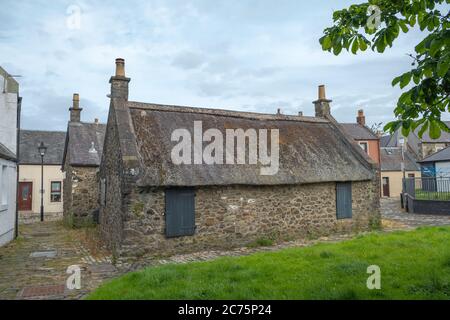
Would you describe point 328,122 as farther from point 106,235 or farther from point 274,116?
point 106,235

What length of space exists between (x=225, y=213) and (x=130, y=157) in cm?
367

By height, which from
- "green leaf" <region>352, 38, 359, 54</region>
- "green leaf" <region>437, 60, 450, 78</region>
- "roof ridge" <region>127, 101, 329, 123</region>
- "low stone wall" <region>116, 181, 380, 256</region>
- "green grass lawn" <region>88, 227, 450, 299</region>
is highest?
"roof ridge" <region>127, 101, 329, 123</region>

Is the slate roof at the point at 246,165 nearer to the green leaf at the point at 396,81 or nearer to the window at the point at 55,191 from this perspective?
the green leaf at the point at 396,81

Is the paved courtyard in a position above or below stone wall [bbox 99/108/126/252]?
below

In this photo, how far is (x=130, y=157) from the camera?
10.8m

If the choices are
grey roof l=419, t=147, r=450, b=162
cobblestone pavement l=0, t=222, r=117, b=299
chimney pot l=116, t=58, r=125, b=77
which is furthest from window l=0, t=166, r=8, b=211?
grey roof l=419, t=147, r=450, b=162

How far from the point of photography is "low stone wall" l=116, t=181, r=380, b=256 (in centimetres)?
1082

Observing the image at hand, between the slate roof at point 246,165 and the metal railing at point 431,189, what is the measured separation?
7497 millimetres

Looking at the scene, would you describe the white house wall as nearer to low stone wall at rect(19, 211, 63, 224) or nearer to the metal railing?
low stone wall at rect(19, 211, 63, 224)

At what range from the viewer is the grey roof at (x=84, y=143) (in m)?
20.3

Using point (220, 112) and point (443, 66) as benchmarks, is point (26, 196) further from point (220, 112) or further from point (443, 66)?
→ point (443, 66)

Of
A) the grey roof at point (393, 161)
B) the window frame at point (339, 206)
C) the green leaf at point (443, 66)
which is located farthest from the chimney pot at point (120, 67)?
the grey roof at point (393, 161)

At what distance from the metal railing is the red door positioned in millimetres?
26921
